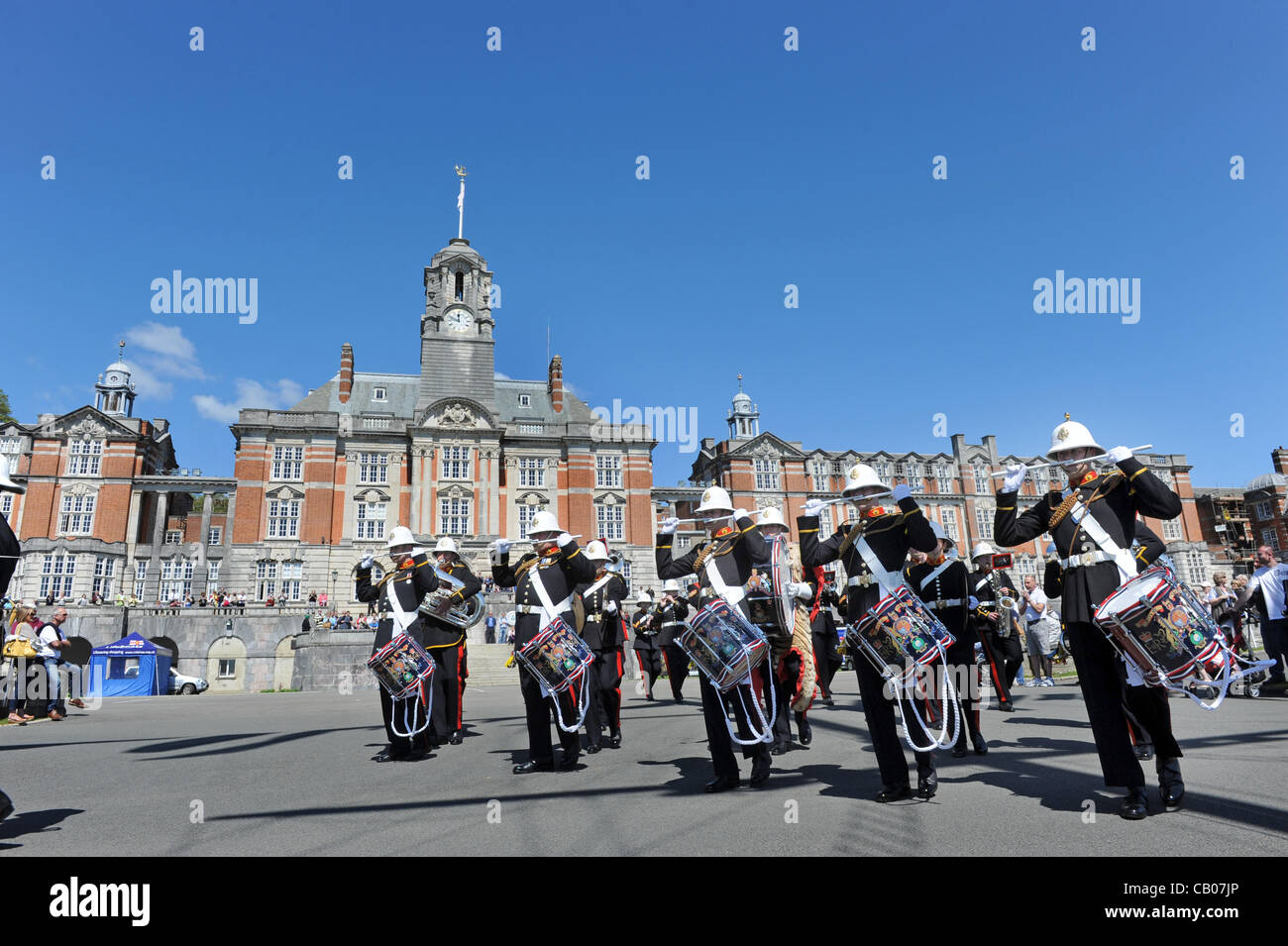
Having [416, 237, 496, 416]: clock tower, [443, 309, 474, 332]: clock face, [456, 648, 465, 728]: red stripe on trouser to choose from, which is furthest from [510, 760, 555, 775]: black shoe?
[443, 309, 474, 332]: clock face

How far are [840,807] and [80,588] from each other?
5457 centimetres

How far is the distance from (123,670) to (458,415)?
25362 millimetres

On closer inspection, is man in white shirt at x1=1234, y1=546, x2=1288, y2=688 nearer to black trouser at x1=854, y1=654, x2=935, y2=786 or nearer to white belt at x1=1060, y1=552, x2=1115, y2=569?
white belt at x1=1060, y1=552, x2=1115, y2=569

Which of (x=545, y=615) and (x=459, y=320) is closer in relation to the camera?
(x=545, y=615)

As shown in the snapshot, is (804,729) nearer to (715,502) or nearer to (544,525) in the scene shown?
(715,502)

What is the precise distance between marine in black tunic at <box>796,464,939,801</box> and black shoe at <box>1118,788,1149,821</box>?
3.94 ft

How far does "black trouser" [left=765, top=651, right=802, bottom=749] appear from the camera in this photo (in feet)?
27.2

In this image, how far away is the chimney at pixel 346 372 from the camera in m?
54.4

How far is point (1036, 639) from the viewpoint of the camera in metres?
18.0

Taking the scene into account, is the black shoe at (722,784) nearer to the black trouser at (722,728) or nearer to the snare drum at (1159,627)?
the black trouser at (722,728)

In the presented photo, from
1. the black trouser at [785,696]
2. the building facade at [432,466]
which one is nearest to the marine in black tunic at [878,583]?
the black trouser at [785,696]

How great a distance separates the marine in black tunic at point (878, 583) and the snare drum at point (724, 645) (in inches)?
30.6

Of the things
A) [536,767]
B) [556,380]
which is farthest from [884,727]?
[556,380]
